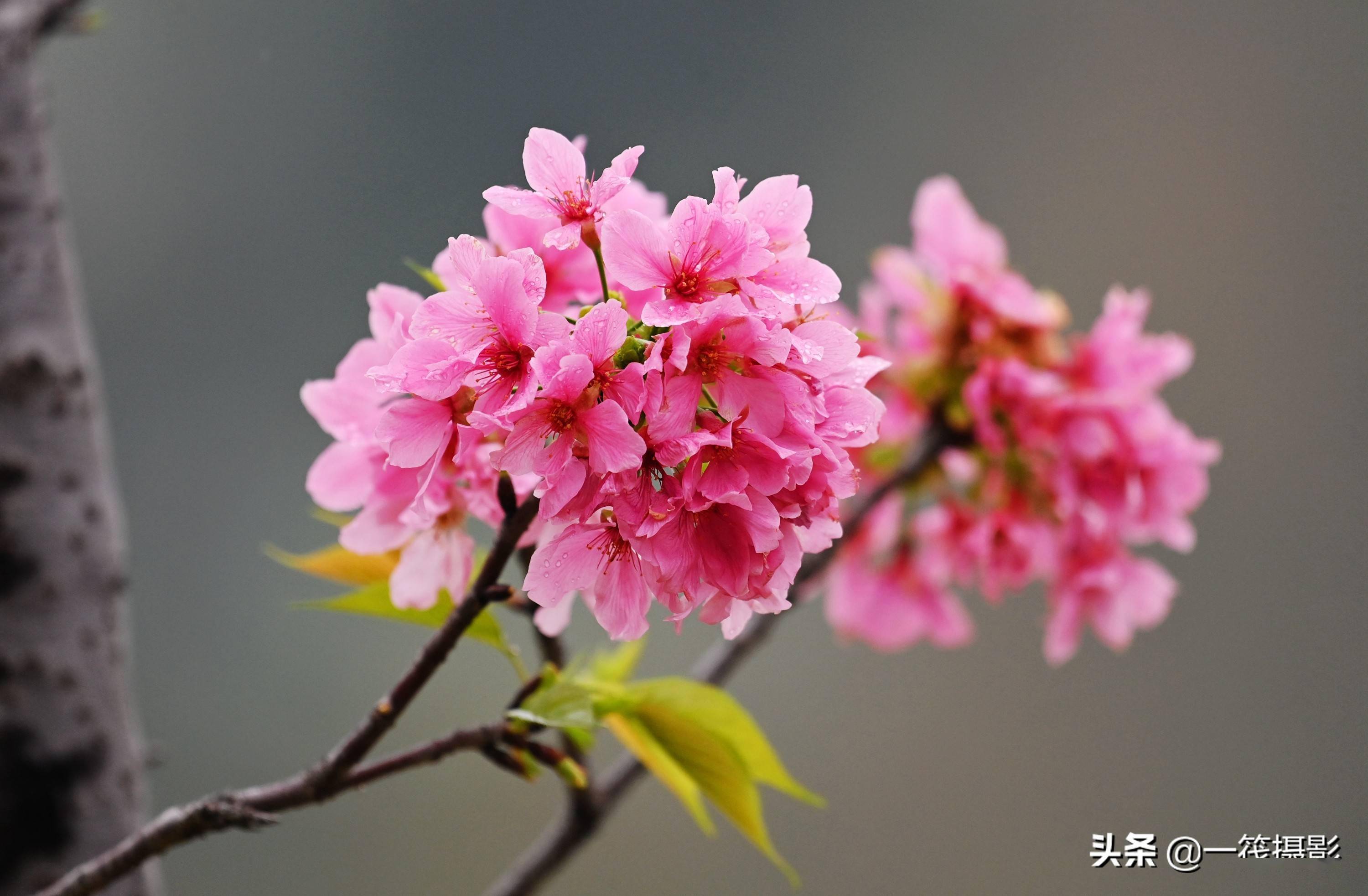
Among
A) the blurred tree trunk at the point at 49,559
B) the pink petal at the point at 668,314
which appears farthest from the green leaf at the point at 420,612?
the blurred tree trunk at the point at 49,559

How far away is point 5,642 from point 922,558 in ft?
2.74

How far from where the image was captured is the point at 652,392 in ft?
1.28

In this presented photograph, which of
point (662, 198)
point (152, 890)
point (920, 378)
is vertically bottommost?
point (152, 890)

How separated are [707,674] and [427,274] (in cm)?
53

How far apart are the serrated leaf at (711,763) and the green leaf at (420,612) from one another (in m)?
0.08

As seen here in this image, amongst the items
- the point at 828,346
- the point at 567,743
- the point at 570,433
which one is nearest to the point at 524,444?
the point at 570,433

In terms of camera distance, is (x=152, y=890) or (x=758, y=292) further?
(x=152, y=890)

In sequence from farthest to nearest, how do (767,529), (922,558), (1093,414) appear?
(922,558) → (1093,414) → (767,529)

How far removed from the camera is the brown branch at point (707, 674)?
835 mm

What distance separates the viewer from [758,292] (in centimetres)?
41

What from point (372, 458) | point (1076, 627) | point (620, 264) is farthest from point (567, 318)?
point (1076, 627)

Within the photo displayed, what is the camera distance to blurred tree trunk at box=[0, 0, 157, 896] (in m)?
0.76

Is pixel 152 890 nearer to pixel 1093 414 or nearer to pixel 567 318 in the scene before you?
pixel 567 318

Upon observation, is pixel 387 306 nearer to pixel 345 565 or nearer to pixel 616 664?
pixel 345 565
